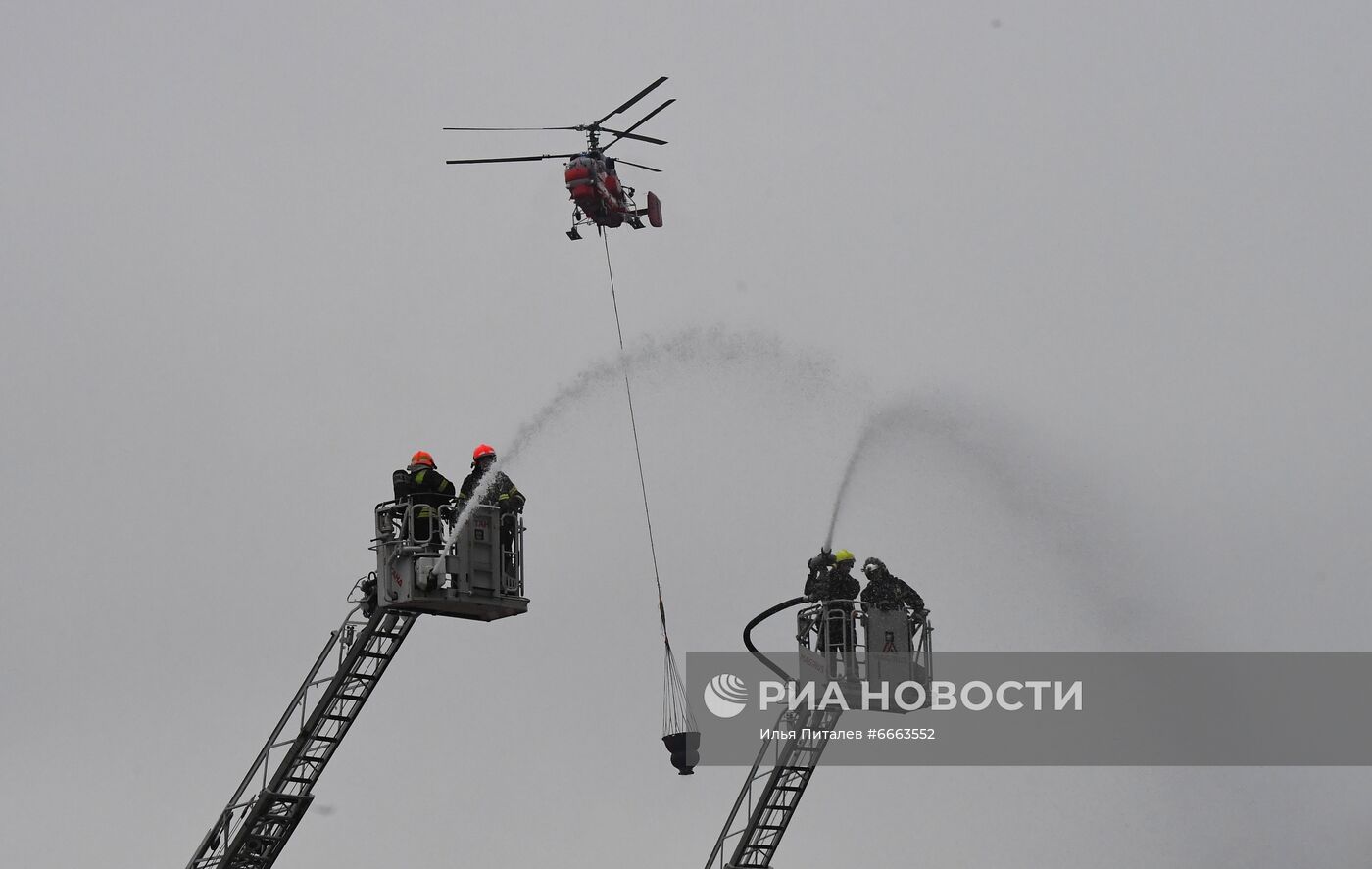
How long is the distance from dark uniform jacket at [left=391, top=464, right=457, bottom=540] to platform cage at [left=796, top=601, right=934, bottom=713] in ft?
36.9

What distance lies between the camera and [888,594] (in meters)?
60.0

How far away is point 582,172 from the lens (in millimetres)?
83000

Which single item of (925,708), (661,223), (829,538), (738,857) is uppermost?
(661,223)

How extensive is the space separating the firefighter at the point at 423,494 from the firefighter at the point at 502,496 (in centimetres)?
63

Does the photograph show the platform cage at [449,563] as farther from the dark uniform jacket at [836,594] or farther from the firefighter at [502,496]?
the dark uniform jacket at [836,594]

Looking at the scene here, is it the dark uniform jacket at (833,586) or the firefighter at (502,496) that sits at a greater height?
the firefighter at (502,496)

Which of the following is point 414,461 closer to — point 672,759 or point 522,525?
point 522,525

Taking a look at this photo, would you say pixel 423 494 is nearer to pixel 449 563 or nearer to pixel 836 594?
pixel 449 563

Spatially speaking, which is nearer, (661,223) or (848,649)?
(848,649)

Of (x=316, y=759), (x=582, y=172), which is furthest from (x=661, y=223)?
(x=316, y=759)

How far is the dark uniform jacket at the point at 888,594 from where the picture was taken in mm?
59969

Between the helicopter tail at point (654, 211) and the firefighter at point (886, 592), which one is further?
the helicopter tail at point (654, 211)

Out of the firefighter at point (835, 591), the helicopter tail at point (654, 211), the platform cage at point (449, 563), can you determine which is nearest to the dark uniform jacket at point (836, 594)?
the firefighter at point (835, 591)

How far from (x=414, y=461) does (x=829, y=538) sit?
12.5 m
